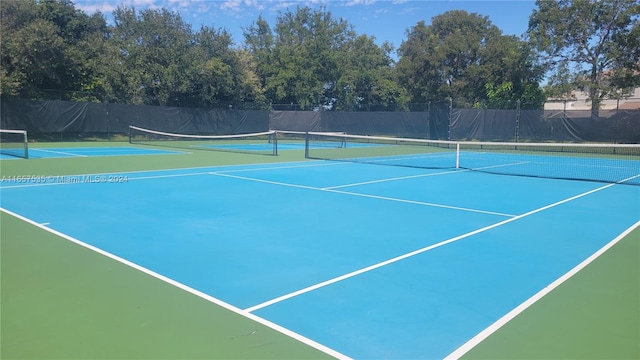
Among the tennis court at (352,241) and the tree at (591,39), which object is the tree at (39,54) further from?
the tree at (591,39)

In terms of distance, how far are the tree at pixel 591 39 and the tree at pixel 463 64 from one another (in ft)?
10.3

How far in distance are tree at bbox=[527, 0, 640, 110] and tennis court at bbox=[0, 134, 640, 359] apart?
1715 centimetres

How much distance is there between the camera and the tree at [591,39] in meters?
25.6

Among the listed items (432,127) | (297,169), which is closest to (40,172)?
(297,169)

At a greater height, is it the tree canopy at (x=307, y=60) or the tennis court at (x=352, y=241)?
the tree canopy at (x=307, y=60)

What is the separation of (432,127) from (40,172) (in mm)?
21728

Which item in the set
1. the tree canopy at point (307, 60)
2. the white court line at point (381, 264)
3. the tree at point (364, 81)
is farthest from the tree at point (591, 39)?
the white court line at point (381, 264)

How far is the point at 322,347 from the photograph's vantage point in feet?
10.9

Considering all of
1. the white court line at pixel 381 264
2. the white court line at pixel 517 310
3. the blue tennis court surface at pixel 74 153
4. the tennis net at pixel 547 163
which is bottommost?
the white court line at pixel 517 310

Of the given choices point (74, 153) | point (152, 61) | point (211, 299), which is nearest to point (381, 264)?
point (211, 299)

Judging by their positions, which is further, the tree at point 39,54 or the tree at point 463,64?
the tree at point 463,64

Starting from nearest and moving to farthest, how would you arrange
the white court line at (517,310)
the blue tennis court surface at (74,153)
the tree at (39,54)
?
the white court line at (517,310) → the blue tennis court surface at (74,153) → the tree at (39,54)

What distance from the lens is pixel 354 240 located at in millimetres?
6230

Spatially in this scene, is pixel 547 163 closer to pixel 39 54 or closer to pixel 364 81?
pixel 39 54
